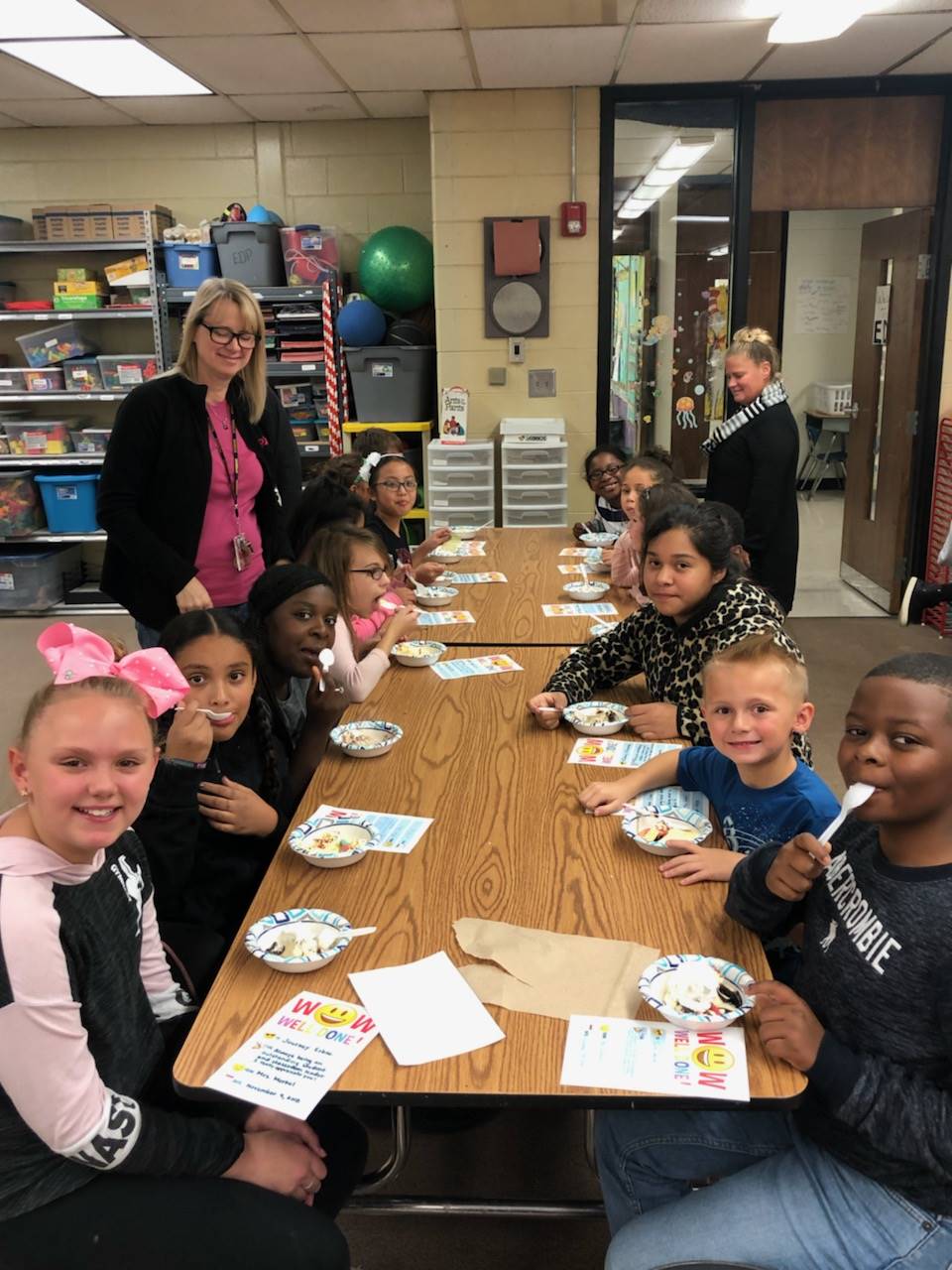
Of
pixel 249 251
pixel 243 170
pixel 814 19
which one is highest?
pixel 814 19

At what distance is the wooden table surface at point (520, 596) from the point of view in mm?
3062

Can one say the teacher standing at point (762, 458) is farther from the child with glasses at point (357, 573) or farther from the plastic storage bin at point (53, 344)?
the plastic storage bin at point (53, 344)

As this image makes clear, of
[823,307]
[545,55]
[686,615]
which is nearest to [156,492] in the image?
[686,615]

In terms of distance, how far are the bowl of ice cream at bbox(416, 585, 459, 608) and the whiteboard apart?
248 inches

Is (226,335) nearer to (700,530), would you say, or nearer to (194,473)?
(194,473)

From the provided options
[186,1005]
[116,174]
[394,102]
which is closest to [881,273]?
[394,102]

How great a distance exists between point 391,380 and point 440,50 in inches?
67.4

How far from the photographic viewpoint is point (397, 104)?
5375 mm

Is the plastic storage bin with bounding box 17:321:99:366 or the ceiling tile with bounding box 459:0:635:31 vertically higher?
the ceiling tile with bounding box 459:0:635:31

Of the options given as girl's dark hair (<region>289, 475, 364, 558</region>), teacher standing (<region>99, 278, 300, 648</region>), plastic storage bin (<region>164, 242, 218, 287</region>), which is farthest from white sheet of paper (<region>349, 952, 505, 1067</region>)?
plastic storage bin (<region>164, 242, 218, 287</region>)

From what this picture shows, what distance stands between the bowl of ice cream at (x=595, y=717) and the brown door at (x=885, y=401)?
4.07 m

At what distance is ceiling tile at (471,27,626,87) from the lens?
13.6 feet

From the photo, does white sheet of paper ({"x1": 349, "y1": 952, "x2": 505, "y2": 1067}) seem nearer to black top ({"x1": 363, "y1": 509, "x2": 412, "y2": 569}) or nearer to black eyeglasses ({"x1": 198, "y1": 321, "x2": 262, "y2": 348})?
black eyeglasses ({"x1": 198, "y1": 321, "x2": 262, "y2": 348})

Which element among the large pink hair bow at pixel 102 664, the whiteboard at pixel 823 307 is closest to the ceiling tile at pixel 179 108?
the large pink hair bow at pixel 102 664
